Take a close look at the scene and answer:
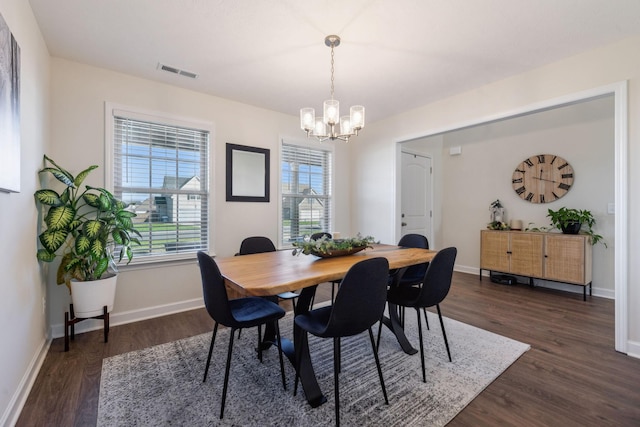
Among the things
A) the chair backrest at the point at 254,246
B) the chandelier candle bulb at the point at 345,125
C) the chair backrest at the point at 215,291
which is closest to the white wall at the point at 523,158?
the chandelier candle bulb at the point at 345,125

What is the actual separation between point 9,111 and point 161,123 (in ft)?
5.83

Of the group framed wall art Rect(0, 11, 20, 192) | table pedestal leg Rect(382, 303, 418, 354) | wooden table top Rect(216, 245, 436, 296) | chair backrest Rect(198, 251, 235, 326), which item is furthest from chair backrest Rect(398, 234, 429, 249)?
framed wall art Rect(0, 11, 20, 192)

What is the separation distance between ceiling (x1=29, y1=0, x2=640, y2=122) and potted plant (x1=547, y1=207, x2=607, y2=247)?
7.30 feet

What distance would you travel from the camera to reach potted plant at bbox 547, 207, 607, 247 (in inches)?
155

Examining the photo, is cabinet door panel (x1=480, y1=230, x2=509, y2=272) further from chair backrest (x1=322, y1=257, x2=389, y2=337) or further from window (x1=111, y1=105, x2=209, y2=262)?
window (x1=111, y1=105, x2=209, y2=262)

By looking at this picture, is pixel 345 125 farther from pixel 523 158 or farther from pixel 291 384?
pixel 523 158

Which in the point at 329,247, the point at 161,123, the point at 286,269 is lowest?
the point at 286,269

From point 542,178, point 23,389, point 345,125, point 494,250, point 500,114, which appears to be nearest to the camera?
point 23,389

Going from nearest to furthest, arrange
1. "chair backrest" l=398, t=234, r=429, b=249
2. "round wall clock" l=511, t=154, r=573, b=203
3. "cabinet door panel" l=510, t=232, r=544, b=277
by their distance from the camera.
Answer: "chair backrest" l=398, t=234, r=429, b=249 < "cabinet door panel" l=510, t=232, r=544, b=277 < "round wall clock" l=511, t=154, r=573, b=203

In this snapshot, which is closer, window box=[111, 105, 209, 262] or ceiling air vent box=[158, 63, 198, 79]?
ceiling air vent box=[158, 63, 198, 79]

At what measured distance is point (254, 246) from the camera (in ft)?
9.78

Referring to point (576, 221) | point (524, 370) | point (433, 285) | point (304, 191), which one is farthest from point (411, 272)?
point (576, 221)

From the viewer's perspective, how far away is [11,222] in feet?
5.81

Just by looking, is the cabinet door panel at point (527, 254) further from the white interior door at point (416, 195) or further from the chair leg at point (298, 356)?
the chair leg at point (298, 356)
